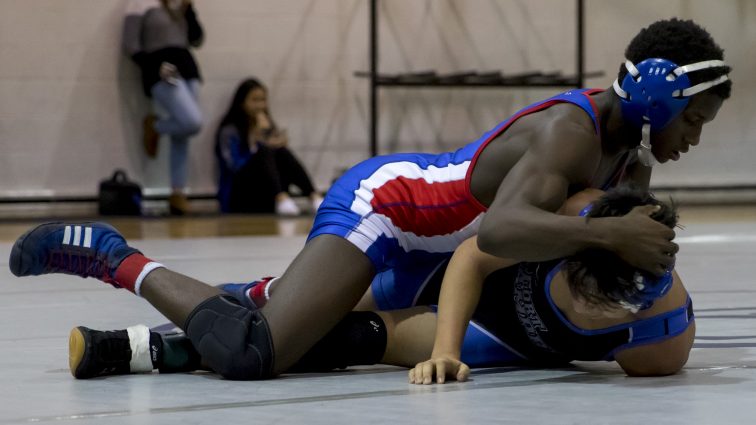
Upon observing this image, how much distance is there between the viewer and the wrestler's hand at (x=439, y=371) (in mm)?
2764

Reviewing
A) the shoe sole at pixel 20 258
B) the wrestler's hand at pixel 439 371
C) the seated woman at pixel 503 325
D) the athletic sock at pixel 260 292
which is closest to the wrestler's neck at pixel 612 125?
the seated woman at pixel 503 325

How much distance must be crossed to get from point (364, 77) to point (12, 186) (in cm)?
307

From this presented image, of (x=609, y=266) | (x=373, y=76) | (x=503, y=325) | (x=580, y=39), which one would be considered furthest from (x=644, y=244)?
(x=580, y=39)

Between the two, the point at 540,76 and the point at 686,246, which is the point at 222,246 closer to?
the point at 686,246

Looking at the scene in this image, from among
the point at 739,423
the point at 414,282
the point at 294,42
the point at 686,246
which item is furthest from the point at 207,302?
the point at 294,42

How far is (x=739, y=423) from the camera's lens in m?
2.28

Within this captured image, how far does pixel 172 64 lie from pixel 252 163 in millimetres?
957

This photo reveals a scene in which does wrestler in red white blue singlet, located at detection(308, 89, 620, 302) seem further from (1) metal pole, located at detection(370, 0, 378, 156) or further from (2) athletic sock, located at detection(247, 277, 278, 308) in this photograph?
(1) metal pole, located at detection(370, 0, 378, 156)

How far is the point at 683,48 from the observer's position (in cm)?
292

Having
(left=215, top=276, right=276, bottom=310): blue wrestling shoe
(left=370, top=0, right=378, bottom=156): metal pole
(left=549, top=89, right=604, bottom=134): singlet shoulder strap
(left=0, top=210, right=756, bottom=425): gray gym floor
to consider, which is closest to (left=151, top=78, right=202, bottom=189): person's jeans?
(left=370, top=0, right=378, bottom=156): metal pole

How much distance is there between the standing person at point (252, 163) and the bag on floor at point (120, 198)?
0.75m

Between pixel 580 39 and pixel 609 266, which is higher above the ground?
pixel 580 39

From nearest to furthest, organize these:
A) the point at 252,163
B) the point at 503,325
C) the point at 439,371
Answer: the point at 439,371 → the point at 503,325 → the point at 252,163

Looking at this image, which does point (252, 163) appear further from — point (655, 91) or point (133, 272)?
point (655, 91)
